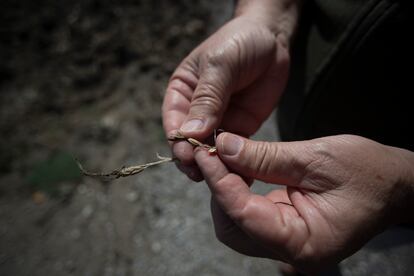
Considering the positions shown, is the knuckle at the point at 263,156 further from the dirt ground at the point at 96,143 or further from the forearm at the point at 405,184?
the dirt ground at the point at 96,143

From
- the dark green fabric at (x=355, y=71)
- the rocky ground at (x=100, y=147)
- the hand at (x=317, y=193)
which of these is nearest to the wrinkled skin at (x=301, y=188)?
the hand at (x=317, y=193)

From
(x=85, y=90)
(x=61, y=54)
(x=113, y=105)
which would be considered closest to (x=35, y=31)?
(x=61, y=54)

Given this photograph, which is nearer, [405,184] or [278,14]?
[405,184]

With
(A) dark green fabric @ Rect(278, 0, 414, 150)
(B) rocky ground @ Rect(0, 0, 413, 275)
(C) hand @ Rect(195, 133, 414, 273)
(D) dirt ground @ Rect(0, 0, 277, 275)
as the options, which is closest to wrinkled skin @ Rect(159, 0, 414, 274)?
(C) hand @ Rect(195, 133, 414, 273)

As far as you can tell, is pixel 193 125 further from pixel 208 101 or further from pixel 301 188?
pixel 301 188

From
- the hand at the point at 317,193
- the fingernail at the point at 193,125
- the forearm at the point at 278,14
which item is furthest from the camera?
the forearm at the point at 278,14

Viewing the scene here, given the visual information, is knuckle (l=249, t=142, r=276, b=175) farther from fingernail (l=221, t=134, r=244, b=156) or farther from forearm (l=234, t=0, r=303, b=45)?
forearm (l=234, t=0, r=303, b=45)

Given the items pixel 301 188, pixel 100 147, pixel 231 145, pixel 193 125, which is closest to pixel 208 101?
pixel 193 125
